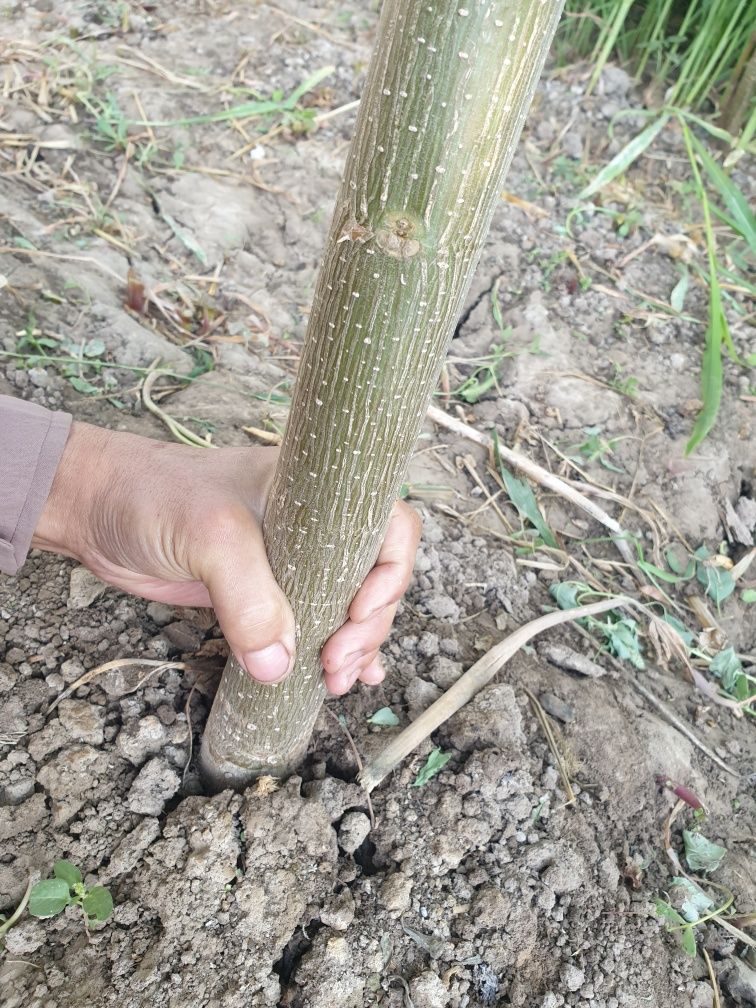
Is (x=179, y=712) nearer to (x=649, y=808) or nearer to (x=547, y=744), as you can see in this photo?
(x=547, y=744)

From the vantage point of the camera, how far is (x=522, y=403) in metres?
2.25

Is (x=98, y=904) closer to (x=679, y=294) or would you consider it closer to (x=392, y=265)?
(x=392, y=265)

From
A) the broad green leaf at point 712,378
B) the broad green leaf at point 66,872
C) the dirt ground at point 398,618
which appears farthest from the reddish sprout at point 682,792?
the broad green leaf at point 66,872

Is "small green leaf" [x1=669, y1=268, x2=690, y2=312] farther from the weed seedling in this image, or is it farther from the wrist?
the weed seedling

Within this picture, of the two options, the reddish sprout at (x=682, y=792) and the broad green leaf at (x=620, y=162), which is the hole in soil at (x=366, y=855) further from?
the broad green leaf at (x=620, y=162)

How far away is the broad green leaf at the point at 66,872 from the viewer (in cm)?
123

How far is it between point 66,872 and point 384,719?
1.81ft

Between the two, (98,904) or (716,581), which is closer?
(98,904)

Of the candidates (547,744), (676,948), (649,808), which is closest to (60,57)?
(547,744)

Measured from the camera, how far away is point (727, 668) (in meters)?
1.86

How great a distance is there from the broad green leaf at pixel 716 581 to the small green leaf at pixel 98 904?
1.43m

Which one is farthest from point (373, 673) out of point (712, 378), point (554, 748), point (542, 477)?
point (712, 378)

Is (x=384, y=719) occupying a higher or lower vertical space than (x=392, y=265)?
lower

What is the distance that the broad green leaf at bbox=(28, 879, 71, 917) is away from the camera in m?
1.19
